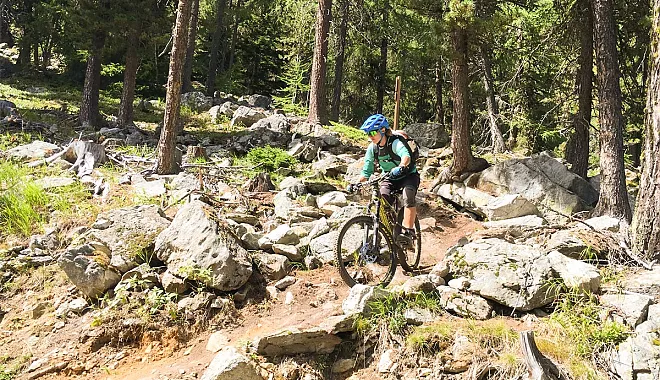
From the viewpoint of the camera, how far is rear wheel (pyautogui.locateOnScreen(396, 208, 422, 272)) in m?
6.67

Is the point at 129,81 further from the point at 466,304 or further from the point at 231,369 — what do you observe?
the point at 466,304

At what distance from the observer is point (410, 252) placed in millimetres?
7246

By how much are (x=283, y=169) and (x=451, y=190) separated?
12.7 ft

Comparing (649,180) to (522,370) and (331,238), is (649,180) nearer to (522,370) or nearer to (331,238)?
(522,370)

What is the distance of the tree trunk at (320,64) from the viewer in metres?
15.8

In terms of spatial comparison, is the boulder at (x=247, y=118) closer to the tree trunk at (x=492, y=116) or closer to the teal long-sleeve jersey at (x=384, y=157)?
the tree trunk at (x=492, y=116)

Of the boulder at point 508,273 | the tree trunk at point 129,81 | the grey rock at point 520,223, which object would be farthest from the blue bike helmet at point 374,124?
the tree trunk at point 129,81

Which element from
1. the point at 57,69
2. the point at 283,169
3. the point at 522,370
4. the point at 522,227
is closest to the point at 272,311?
the point at 522,370

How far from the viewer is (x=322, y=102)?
1652 centimetres

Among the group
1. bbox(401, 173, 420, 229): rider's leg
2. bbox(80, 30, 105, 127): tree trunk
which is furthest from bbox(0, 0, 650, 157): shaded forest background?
bbox(401, 173, 420, 229): rider's leg


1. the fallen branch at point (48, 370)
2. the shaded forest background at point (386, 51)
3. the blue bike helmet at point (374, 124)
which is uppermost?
the shaded forest background at point (386, 51)

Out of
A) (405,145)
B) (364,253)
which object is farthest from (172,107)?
(364,253)

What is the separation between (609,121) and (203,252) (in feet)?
24.4

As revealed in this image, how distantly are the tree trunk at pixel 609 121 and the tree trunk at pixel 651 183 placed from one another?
8.48ft
